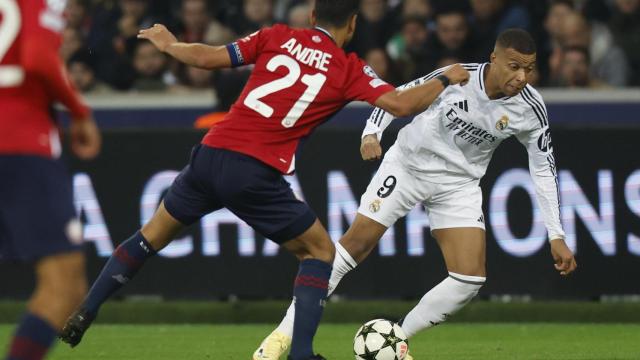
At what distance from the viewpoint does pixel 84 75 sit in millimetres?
14102

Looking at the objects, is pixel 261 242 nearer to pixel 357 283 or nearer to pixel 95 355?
pixel 357 283

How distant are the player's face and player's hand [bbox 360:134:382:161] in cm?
85

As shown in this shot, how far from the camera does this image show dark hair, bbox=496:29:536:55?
25.6 feet

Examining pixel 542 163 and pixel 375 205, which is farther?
pixel 375 205

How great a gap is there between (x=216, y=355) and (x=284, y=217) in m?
2.01

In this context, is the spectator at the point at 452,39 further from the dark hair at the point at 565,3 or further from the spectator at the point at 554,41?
the dark hair at the point at 565,3

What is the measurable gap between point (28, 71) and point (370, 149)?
2732 mm

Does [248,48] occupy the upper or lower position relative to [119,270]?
Result: upper

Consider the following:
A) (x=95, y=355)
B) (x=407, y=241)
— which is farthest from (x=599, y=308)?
(x=95, y=355)

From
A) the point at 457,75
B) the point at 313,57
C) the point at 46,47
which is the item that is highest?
the point at 46,47

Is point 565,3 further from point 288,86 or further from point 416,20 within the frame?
point 288,86

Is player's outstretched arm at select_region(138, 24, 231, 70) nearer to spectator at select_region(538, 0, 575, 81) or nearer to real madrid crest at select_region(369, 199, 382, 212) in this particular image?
real madrid crest at select_region(369, 199, 382, 212)

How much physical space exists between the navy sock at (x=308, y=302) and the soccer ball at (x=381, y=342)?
2.15 feet

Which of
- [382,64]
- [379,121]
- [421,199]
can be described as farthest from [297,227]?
[382,64]
